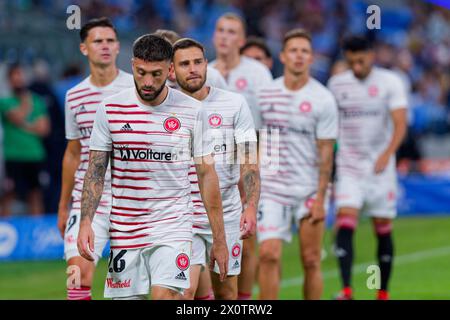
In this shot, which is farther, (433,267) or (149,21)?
(149,21)

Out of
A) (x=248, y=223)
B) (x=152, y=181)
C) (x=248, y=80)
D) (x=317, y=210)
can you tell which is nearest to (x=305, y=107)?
(x=248, y=80)

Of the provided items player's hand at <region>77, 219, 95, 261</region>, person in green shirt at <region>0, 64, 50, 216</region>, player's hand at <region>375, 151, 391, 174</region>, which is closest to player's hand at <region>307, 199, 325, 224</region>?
player's hand at <region>375, 151, 391, 174</region>

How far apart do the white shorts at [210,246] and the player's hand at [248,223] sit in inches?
23.7

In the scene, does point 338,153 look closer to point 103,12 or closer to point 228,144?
point 228,144

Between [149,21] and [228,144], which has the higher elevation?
[149,21]

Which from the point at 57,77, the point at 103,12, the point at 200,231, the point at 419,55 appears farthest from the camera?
the point at 419,55

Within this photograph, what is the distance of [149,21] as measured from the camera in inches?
867

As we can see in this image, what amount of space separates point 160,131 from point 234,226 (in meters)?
1.78

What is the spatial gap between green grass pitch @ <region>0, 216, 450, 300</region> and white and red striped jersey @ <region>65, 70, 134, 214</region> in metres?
3.17

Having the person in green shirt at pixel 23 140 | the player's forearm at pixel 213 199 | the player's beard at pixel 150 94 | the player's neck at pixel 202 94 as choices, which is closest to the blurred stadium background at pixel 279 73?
the person in green shirt at pixel 23 140

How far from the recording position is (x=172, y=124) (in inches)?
316

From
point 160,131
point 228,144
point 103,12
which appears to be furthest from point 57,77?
point 160,131

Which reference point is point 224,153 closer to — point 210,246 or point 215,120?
point 215,120

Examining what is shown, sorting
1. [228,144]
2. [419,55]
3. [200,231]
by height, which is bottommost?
[200,231]
